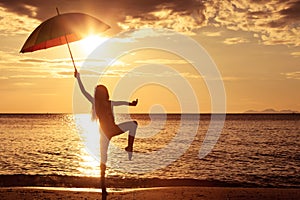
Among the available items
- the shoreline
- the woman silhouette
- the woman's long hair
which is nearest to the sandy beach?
the woman silhouette

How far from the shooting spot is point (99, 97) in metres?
11.5

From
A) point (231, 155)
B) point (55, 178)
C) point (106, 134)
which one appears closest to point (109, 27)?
point (106, 134)

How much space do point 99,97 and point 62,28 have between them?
2071 mm

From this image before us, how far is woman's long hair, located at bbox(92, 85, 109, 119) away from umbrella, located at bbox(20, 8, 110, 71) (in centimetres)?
131

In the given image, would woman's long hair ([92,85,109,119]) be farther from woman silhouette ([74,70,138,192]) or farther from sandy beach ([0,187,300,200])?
sandy beach ([0,187,300,200])

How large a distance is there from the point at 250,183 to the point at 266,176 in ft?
12.6

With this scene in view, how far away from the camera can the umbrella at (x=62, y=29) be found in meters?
11.1

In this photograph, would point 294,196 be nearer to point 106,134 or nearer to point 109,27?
point 106,134

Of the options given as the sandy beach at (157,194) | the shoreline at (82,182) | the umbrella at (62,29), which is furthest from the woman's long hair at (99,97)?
the shoreline at (82,182)

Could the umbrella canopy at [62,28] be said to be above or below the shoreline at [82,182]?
above

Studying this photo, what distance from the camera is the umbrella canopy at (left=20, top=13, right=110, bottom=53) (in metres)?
11.1

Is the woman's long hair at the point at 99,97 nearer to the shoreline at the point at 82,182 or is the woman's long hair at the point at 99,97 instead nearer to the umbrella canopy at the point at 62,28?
the umbrella canopy at the point at 62,28

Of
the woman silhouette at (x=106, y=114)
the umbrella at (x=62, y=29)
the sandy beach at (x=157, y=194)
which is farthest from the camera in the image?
the sandy beach at (x=157, y=194)

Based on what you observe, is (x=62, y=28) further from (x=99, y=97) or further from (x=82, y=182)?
(x=82, y=182)
